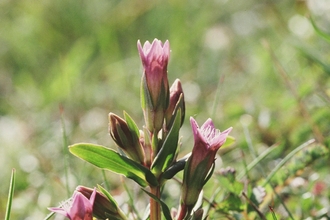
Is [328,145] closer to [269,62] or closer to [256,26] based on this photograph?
[269,62]

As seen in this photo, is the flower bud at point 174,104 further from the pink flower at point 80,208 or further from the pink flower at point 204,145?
the pink flower at point 80,208

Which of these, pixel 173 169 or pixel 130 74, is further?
pixel 130 74

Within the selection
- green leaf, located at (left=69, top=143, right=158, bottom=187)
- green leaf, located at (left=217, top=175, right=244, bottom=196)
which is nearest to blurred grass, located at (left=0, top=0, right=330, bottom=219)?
green leaf, located at (left=217, top=175, right=244, bottom=196)

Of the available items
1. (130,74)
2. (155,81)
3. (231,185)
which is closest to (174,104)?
(155,81)

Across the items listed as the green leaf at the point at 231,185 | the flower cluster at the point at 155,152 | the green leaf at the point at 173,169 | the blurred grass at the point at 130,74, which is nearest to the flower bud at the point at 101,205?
the flower cluster at the point at 155,152

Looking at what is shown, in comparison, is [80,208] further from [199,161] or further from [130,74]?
[130,74]

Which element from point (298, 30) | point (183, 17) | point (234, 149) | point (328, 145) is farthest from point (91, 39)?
point (328, 145)

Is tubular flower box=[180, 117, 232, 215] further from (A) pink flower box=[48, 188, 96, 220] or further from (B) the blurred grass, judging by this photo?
(B) the blurred grass
